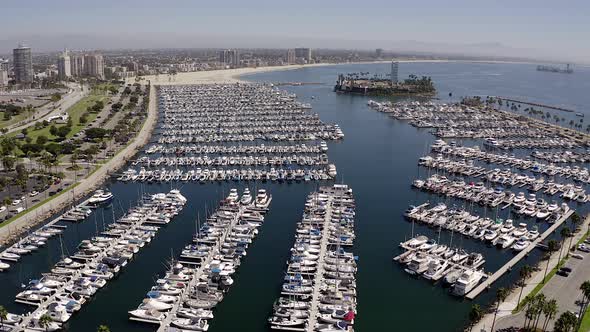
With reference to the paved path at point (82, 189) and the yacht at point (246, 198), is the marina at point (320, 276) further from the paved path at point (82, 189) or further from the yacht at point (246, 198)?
the paved path at point (82, 189)

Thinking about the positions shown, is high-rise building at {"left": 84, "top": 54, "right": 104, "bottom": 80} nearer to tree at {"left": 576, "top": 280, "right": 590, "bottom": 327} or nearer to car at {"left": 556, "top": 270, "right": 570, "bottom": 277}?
car at {"left": 556, "top": 270, "right": 570, "bottom": 277}

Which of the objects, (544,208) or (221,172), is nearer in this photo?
(544,208)

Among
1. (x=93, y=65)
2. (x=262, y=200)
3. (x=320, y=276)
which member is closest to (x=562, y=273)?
(x=320, y=276)

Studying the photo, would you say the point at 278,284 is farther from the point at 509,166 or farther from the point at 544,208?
the point at 509,166

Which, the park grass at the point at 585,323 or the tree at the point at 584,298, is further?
the tree at the point at 584,298

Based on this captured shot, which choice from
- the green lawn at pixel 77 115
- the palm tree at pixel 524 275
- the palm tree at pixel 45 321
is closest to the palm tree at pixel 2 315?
the palm tree at pixel 45 321

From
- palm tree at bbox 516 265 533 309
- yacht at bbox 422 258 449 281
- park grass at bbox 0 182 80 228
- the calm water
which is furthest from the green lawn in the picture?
palm tree at bbox 516 265 533 309

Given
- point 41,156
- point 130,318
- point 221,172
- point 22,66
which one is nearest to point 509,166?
point 221,172

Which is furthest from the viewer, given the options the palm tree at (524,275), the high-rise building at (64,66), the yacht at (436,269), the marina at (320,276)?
the high-rise building at (64,66)
